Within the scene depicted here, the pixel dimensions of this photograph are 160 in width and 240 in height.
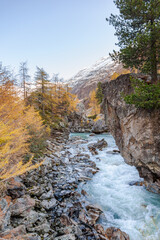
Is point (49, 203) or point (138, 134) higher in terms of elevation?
point (138, 134)

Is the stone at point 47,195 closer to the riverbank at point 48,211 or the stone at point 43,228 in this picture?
the riverbank at point 48,211

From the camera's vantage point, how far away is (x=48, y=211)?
6.47 m

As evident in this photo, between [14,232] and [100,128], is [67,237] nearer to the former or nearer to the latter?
[14,232]

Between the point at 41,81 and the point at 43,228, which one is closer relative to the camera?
the point at 43,228

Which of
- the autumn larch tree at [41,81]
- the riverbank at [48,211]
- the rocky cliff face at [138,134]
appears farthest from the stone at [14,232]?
the autumn larch tree at [41,81]

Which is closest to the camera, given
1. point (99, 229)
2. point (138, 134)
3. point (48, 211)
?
point (99, 229)

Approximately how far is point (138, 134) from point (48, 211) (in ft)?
21.9

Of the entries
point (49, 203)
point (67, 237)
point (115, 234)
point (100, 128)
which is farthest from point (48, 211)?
point (100, 128)

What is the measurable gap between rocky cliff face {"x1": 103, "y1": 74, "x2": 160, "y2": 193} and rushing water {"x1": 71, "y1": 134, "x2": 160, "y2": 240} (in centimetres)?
121

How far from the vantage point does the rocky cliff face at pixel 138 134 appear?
648 centimetres

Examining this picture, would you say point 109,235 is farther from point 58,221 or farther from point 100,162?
point 100,162

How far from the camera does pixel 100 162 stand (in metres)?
13.8

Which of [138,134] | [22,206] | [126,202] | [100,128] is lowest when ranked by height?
[126,202]

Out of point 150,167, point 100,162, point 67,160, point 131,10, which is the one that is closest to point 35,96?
point 67,160
